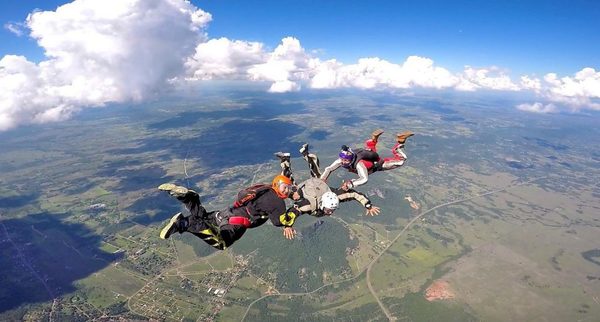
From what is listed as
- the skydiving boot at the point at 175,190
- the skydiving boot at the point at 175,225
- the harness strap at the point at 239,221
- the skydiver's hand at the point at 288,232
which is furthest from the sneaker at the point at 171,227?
the skydiver's hand at the point at 288,232

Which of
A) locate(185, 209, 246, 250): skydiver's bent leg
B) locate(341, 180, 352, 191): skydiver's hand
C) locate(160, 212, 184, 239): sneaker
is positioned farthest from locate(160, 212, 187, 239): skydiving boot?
locate(341, 180, 352, 191): skydiver's hand

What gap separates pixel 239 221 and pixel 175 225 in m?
2.88

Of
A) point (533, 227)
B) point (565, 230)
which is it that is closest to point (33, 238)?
point (533, 227)

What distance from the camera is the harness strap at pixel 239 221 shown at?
531 inches

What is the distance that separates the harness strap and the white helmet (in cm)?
329

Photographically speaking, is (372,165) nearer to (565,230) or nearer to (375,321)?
(375,321)

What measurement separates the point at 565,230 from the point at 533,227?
13542 millimetres

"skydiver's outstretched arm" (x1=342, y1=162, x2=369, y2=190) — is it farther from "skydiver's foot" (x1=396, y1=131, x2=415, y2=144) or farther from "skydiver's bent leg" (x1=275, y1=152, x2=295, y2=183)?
"skydiver's foot" (x1=396, y1=131, x2=415, y2=144)

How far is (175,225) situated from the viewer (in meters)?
11.4

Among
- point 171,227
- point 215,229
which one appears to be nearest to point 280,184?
point 215,229

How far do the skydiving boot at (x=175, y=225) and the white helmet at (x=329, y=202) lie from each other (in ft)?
19.1

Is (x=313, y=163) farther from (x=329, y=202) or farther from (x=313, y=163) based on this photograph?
(x=329, y=202)

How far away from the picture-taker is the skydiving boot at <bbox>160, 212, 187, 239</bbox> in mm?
10969

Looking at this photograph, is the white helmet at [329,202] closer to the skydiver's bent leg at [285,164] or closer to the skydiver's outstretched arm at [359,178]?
the skydiver's outstretched arm at [359,178]
